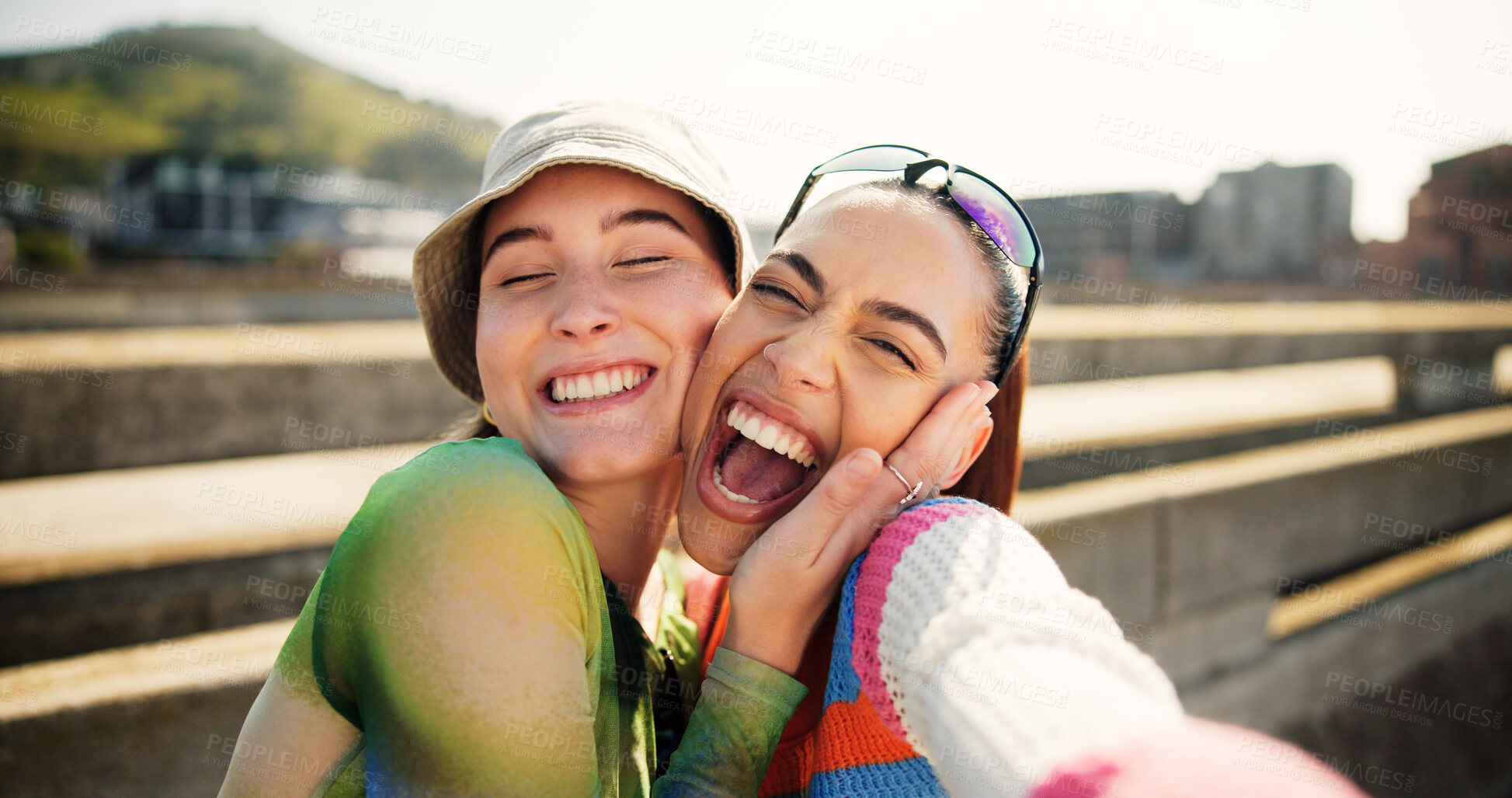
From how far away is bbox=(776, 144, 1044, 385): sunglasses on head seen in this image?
1934 mm

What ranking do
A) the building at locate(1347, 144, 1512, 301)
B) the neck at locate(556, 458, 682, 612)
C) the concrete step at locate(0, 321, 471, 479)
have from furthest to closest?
1. the building at locate(1347, 144, 1512, 301)
2. the concrete step at locate(0, 321, 471, 479)
3. the neck at locate(556, 458, 682, 612)

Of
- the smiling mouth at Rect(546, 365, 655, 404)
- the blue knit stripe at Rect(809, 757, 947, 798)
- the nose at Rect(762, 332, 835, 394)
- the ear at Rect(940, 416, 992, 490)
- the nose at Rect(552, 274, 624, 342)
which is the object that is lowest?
the blue knit stripe at Rect(809, 757, 947, 798)

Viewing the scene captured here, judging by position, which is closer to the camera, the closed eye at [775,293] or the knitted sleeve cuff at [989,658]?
the knitted sleeve cuff at [989,658]

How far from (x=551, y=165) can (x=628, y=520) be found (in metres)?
0.89

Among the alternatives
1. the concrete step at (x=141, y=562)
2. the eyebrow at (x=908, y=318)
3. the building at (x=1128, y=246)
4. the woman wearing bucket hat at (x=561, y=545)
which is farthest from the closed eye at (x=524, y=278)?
the building at (x=1128, y=246)

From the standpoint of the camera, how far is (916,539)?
135cm

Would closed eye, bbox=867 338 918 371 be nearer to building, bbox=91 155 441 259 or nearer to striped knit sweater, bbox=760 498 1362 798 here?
striped knit sweater, bbox=760 498 1362 798

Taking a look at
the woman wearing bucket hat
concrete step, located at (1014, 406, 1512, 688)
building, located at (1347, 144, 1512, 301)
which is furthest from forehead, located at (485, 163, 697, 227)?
building, located at (1347, 144, 1512, 301)

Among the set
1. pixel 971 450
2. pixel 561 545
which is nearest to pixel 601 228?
pixel 561 545

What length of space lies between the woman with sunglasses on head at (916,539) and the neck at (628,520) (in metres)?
0.21

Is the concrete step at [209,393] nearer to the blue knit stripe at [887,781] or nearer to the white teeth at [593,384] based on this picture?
the white teeth at [593,384]

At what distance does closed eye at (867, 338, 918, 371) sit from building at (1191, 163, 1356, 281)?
1112 inches

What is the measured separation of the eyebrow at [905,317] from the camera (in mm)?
1795

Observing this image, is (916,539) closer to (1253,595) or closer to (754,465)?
(754,465)
